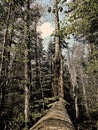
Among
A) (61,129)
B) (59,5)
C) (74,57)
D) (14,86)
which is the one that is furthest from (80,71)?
(61,129)

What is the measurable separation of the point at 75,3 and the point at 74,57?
37212 mm

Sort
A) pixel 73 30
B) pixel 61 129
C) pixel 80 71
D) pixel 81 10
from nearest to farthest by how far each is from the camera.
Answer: pixel 61 129
pixel 81 10
pixel 73 30
pixel 80 71

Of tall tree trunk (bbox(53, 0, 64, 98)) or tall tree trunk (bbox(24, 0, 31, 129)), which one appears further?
tall tree trunk (bbox(24, 0, 31, 129))

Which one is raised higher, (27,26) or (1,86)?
(27,26)

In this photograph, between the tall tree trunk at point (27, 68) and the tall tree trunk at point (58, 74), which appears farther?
the tall tree trunk at point (27, 68)

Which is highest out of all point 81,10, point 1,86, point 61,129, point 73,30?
point 81,10

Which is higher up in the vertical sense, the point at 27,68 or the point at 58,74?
the point at 27,68

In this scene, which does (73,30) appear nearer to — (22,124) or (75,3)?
(75,3)

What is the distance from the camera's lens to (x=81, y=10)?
34.4ft

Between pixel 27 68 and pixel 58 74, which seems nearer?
pixel 58 74

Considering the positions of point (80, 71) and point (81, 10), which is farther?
point (80, 71)

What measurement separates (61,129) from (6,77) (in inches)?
590

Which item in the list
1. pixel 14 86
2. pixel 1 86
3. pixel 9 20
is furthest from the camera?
pixel 14 86

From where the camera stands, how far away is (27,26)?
18.4 m
